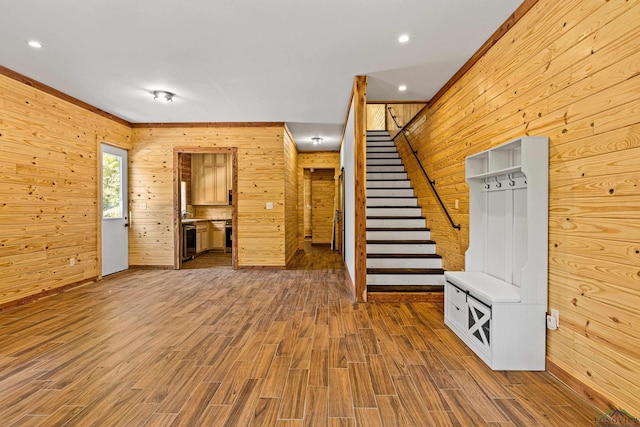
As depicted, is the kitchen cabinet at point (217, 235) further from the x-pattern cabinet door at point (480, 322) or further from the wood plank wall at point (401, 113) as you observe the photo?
the x-pattern cabinet door at point (480, 322)

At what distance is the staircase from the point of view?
152 inches

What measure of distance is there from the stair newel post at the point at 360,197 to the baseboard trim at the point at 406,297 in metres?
0.13

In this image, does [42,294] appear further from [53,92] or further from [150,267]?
[53,92]

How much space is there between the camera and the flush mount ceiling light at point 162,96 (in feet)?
14.0

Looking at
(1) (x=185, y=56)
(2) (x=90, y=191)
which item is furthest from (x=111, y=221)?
(1) (x=185, y=56)

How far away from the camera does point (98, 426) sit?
165cm

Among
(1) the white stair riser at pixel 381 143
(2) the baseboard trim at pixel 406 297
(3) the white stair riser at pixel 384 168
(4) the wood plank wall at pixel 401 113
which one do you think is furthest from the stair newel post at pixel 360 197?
(1) the white stair riser at pixel 381 143

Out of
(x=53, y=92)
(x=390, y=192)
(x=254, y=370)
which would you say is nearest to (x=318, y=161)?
(x=390, y=192)

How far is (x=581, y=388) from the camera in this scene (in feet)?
6.24

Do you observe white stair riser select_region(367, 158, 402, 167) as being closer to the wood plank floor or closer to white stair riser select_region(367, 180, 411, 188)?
white stair riser select_region(367, 180, 411, 188)

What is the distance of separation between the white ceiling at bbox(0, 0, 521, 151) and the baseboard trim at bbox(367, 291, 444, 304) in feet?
9.13

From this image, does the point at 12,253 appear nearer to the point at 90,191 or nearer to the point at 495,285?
the point at 90,191

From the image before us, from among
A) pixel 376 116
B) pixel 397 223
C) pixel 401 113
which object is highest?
pixel 376 116

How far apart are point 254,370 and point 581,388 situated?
2190 mm
